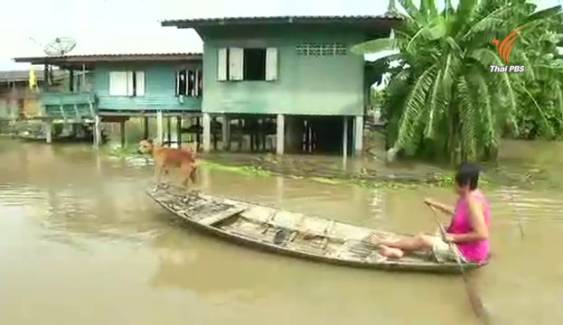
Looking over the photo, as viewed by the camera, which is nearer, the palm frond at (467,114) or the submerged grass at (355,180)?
the submerged grass at (355,180)

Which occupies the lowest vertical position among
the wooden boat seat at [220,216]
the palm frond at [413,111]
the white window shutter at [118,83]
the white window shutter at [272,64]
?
the wooden boat seat at [220,216]

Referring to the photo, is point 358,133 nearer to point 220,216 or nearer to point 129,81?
point 129,81

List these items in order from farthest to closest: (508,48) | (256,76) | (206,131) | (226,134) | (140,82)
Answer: (140,82) < (226,134) < (206,131) < (256,76) < (508,48)

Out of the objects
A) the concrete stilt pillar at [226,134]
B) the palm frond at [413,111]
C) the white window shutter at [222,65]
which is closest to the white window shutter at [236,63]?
the white window shutter at [222,65]

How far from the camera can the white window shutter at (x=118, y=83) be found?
949 inches

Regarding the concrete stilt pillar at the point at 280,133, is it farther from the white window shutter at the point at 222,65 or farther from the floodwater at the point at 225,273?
the floodwater at the point at 225,273

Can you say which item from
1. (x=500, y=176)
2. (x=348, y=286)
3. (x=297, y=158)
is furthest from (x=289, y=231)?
(x=297, y=158)

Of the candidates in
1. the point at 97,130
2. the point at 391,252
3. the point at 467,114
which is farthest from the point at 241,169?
the point at 391,252

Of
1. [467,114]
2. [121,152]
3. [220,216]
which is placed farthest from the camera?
[121,152]

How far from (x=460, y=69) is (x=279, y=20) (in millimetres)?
5762

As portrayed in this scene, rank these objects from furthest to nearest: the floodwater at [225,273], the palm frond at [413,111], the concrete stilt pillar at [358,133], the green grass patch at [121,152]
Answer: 1. the green grass patch at [121,152]
2. the concrete stilt pillar at [358,133]
3. the palm frond at [413,111]
4. the floodwater at [225,273]

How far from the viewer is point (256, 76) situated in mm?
21875

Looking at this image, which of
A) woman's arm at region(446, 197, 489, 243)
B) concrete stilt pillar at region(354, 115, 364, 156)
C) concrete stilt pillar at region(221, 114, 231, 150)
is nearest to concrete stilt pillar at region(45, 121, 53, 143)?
concrete stilt pillar at region(221, 114, 231, 150)

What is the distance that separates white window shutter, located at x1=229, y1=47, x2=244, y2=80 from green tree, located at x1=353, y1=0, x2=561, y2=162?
15.6 feet
